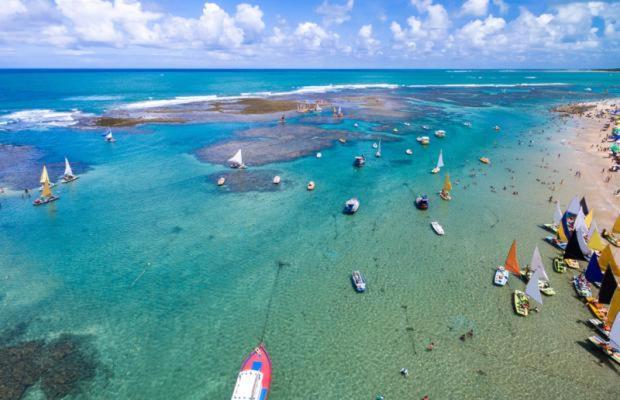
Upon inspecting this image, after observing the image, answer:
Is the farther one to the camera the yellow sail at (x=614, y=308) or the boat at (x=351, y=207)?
the boat at (x=351, y=207)

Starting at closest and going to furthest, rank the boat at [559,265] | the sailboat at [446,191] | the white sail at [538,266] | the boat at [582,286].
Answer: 1. the boat at [582,286]
2. the white sail at [538,266]
3. the boat at [559,265]
4. the sailboat at [446,191]

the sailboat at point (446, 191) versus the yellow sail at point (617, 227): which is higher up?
the yellow sail at point (617, 227)

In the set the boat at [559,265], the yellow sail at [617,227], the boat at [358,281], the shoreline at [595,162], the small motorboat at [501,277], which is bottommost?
the boat at [358,281]

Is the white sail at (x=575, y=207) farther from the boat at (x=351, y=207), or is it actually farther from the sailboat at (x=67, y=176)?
the sailboat at (x=67, y=176)

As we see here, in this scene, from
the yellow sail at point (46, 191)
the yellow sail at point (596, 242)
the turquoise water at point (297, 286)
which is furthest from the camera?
the yellow sail at point (46, 191)

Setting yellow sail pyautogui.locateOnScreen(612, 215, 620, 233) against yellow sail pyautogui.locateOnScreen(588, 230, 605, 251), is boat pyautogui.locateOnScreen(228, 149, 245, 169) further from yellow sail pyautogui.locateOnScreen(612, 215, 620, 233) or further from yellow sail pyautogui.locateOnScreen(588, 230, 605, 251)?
yellow sail pyautogui.locateOnScreen(612, 215, 620, 233)

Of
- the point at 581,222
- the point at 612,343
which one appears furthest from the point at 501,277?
the point at 581,222

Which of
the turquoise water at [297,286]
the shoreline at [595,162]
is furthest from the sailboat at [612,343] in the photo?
the shoreline at [595,162]
